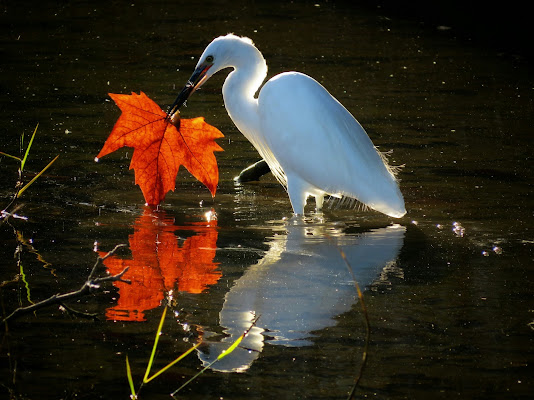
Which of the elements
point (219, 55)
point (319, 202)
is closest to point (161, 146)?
point (219, 55)

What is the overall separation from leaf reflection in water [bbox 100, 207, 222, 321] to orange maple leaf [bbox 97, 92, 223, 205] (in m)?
0.22

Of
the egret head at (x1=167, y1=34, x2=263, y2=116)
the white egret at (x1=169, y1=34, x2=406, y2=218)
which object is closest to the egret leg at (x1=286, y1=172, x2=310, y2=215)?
the white egret at (x1=169, y1=34, x2=406, y2=218)

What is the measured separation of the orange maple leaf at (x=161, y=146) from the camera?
16.6ft

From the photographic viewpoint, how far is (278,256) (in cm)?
462

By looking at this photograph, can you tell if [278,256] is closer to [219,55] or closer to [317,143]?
[317,143]

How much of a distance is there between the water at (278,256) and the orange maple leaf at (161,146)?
22cm

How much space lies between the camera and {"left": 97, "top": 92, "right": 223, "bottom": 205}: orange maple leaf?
5.07 metres

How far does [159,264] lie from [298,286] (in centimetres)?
70

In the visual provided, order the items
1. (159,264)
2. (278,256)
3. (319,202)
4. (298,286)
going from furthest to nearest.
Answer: (319,202), (278,256), (159,264), (298,286)

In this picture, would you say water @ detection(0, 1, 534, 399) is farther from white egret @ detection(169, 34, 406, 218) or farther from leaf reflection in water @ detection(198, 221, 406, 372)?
white egret @ detection(169, 34, 406, 218)

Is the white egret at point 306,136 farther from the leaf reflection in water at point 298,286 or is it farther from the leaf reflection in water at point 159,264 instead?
the leaf reflection in water at point 159,264

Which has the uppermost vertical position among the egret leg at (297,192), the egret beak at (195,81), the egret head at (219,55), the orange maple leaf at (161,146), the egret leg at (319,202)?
the egret head at (219,55)

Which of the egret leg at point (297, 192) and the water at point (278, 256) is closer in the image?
the water at point (278, 256)

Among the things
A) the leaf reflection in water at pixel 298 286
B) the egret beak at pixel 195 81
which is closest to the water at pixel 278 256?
the leaf reflection in water at pixel 298 286
